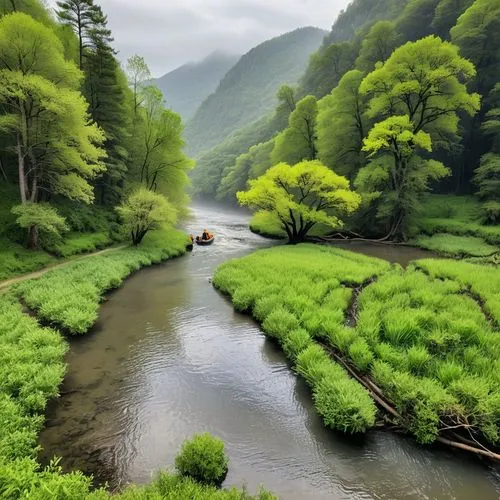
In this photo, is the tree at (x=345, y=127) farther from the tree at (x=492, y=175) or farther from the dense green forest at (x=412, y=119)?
the tree at (x=492, y=175)

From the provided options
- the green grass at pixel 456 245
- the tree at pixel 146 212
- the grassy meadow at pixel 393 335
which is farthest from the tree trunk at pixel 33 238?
the green grass at pixel 456 245

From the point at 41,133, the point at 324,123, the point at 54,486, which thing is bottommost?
the point at 54,486

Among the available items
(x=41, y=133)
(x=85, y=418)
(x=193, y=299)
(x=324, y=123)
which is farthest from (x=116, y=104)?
(x=85, y=418)

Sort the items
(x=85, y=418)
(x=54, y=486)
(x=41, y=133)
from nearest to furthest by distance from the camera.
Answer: (x=54, y=486), (x=85, y=418), (x=41, y=133)

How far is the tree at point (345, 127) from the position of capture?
36.0m

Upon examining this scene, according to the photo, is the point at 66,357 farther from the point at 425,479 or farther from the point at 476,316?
the point at 476,316

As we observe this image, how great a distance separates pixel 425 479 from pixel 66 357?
10.9 meters

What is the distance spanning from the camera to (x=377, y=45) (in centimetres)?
4422

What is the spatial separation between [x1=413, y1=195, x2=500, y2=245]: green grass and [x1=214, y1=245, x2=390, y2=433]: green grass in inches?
539

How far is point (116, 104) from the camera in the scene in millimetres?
32375

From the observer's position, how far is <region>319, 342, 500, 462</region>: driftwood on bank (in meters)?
7.19

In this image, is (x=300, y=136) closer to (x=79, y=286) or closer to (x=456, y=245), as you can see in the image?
(x=456, y=245)

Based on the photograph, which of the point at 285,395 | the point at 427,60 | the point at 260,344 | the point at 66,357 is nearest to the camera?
the point at 285,395

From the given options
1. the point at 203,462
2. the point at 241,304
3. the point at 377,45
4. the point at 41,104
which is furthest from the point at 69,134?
the point at 377,45
